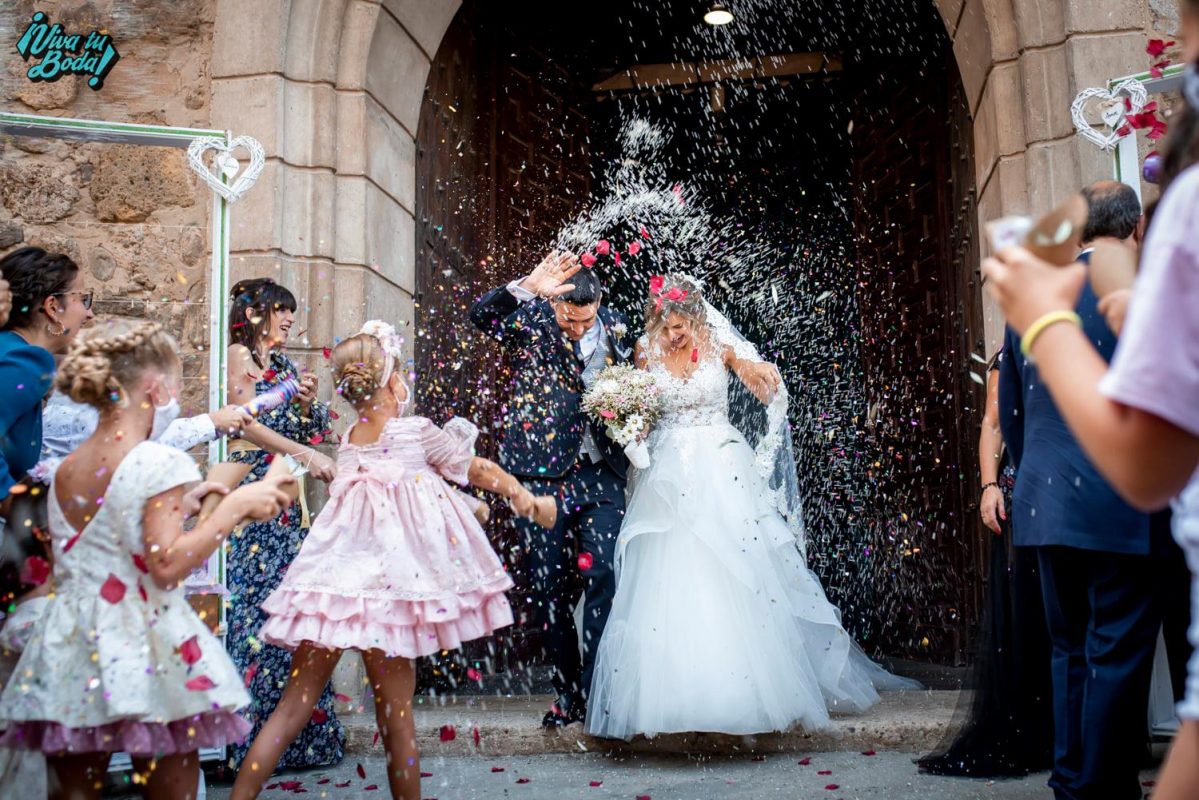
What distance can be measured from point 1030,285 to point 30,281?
304 centimetres

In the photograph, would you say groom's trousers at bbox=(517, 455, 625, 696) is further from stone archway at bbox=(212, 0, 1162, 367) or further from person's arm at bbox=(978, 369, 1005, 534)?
person's arm at bbox=(978, 369, 1005, 534)

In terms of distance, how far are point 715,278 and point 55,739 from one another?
808 cm

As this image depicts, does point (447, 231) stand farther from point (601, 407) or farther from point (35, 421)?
point (35, 421)

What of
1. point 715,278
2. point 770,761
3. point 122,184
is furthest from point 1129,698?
point 715,278

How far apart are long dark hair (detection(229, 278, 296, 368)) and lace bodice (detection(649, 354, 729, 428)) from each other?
1.76 metres

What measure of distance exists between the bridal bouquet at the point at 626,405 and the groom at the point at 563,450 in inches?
5.4

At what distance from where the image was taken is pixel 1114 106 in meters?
4.38

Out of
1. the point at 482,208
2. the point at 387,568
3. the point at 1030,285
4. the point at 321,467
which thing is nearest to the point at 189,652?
the point at 387,568

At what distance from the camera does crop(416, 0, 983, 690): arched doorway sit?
6320 mm

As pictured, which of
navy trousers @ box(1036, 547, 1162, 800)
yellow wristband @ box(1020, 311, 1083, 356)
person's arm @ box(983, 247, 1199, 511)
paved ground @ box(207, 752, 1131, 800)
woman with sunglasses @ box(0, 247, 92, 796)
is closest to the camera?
person's arm @ box(983, 247, 1199, 511)

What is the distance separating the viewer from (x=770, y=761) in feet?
14.9

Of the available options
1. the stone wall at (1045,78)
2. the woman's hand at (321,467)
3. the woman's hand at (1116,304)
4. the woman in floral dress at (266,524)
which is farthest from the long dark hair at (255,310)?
the woman's hand at (1116,304)

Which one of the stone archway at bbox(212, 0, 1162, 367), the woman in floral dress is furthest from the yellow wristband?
the stone archway at bbox(212, 0, 1162, 367)

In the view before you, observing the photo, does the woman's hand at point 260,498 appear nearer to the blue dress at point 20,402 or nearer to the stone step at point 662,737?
the blue dress at point 20,402
